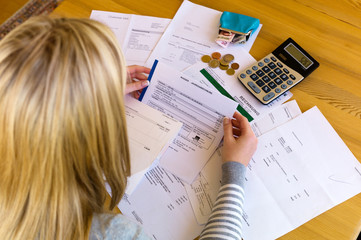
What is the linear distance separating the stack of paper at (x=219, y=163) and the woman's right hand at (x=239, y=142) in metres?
0.02

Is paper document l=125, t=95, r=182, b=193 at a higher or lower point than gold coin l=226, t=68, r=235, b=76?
lower

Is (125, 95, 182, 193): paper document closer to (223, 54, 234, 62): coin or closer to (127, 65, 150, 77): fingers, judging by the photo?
(127, 65, 150, 77): fingers

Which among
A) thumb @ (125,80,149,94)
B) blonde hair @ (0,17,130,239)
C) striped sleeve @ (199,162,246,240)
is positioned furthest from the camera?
thumb @ (125,80,149,94)

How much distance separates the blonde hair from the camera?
0.40 meters

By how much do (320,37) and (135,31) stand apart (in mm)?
482

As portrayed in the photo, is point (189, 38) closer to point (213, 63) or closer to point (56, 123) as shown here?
point (213, 63)

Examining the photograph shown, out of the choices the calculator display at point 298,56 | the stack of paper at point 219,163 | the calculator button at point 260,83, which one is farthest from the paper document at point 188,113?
the calculator display at point 298,56

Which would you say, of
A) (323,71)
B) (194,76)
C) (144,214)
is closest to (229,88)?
(194,76)

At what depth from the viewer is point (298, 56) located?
0.72 m

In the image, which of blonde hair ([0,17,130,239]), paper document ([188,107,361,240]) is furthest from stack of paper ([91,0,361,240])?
blonde hair ([0,17,130,239])

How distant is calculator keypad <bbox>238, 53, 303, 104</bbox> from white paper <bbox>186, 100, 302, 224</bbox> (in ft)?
0.13

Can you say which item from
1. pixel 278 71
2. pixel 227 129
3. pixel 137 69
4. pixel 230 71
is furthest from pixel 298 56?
pixel 137 69

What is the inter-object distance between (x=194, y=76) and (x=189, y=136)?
0.16 meters

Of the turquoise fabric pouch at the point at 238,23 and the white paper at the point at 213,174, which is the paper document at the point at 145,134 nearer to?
the white paper at the point at 213,174
